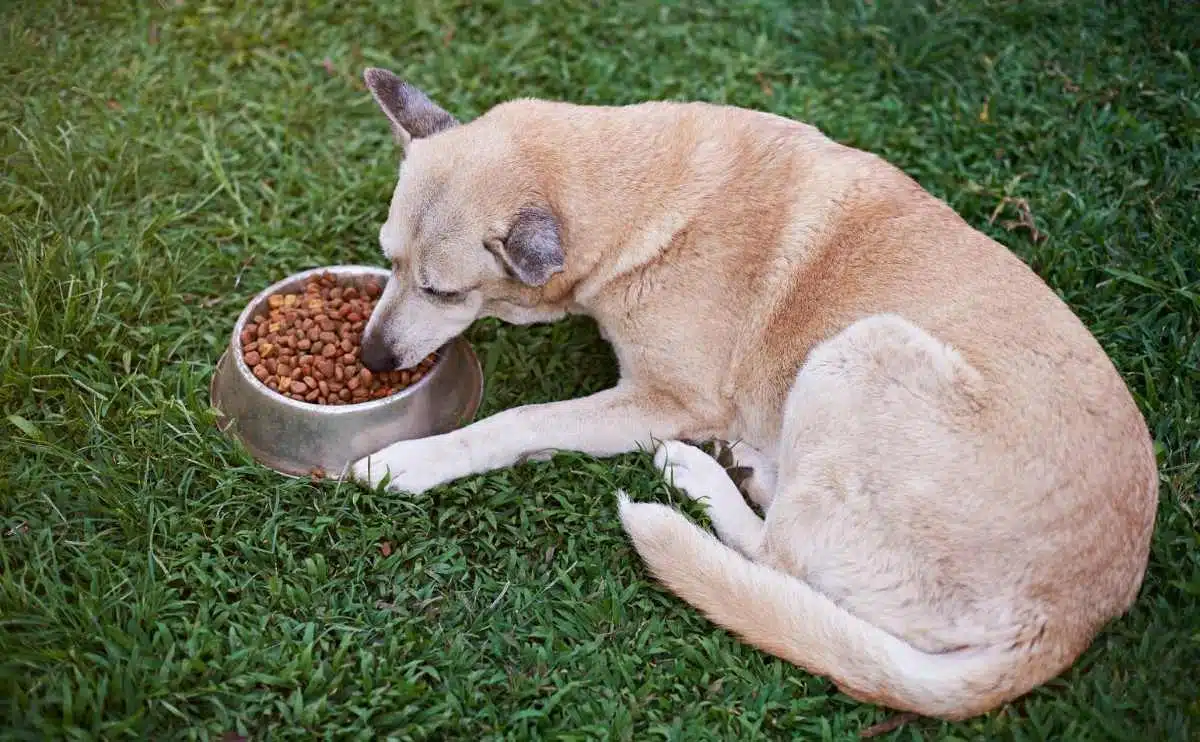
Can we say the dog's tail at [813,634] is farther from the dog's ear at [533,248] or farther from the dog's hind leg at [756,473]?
the dog's ear at [533,248]

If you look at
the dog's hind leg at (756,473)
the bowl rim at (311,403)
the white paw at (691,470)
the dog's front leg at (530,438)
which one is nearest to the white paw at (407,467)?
the dog's front leg at (530,438)

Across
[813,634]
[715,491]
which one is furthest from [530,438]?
[813,634]

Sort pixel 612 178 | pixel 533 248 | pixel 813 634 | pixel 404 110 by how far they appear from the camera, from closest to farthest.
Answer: pixel 813 634
pixel 533 248
pixel 612 178
pixel 404 110

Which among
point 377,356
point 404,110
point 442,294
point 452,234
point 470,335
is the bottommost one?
point 470,335

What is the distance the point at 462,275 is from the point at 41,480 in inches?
65.8

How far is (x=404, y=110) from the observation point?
4.05m

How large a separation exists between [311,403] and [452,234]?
0.85 meters

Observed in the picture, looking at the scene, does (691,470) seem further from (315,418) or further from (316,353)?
(316,353)

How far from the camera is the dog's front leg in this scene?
3.90 m

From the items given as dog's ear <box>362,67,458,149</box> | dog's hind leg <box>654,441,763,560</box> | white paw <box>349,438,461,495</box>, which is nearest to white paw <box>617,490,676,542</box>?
dog's hind leg <box>654,441,763,560</box>

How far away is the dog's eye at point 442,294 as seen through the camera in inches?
152

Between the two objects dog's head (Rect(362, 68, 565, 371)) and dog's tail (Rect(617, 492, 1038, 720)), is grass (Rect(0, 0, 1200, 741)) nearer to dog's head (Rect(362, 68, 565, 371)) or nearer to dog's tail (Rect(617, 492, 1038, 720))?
dog's tail (Rect(617, 492, 1038, 720))

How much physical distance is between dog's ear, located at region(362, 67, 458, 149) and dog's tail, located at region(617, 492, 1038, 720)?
169 centimetres

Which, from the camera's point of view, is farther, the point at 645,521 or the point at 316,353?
the point at 316,353
